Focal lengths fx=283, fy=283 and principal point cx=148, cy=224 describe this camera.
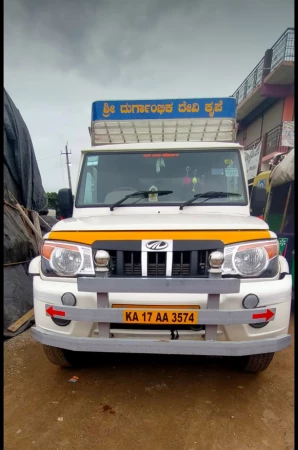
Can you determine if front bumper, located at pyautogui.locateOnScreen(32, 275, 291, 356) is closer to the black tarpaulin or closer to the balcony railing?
the black tarpaulin

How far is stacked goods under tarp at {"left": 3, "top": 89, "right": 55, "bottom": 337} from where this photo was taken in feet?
14.2

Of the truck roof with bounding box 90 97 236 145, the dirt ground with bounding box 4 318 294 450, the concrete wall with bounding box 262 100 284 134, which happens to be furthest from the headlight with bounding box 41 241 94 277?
the concrete wall with bounding box 262 100 284 134

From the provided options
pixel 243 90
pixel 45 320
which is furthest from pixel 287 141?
pixel 45 320

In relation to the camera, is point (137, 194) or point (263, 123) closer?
point (137, 194)

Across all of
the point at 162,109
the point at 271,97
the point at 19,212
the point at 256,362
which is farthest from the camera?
the point at 271,97

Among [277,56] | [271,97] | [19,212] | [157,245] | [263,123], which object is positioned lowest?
[157,245]

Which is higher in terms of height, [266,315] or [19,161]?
[19,161]

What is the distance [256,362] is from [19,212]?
4902mm

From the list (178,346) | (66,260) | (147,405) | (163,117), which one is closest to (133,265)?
(66,260)

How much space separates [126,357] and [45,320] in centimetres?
124

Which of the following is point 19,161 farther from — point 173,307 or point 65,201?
point 173,307

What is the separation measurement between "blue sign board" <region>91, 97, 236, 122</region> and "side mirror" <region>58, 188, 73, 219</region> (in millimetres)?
1270

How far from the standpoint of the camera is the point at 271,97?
1561 cm

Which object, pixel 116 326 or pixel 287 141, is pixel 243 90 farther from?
pixel 116 326
